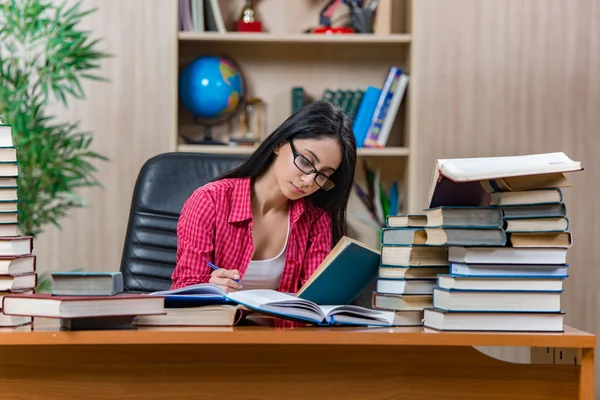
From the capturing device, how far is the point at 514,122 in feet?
10.0

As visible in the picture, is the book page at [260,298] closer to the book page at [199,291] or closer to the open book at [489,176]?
the book page at [199,291]

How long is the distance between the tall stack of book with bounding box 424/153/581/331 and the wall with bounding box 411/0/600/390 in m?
1.88

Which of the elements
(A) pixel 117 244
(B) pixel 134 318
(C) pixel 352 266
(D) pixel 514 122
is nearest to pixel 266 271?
(C) pixel 352 266

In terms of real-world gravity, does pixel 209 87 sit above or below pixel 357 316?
above

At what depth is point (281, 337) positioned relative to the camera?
1066mm

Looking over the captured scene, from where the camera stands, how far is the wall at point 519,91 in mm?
3029

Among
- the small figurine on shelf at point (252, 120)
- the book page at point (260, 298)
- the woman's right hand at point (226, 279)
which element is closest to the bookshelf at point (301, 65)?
the small figurine on shelf at point (252, 120)

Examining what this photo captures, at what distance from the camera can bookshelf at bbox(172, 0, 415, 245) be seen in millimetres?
3232

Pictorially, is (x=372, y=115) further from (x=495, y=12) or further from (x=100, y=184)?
(x=100, y=184)

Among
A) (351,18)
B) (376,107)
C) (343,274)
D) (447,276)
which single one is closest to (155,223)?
(343,274)

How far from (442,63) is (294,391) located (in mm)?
2146

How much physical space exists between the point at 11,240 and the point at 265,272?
89 cm

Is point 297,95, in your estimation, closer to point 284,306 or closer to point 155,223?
point 155,223

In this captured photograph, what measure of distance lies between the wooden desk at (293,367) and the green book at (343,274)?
17 cm
